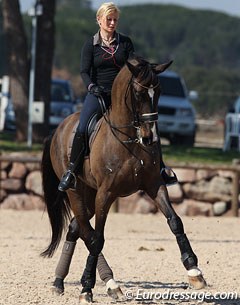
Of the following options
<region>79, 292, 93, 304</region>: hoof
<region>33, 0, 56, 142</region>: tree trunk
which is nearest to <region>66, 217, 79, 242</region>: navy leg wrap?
<region>79, 292, 93, 304</region>: hoof

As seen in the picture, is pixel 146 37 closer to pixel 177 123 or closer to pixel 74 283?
pixel 177 123

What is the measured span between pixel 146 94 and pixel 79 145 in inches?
44.6

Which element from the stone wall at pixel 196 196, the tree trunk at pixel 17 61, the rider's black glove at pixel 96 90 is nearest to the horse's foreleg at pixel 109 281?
Answer: the rider's black glove at pixel 96 90

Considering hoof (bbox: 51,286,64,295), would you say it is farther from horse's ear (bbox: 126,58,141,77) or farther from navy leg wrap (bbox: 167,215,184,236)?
horse's ear (bbox: 126,58,141,77)

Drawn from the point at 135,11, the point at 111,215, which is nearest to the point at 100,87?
the point at 111,215

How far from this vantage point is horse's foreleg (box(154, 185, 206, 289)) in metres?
8.25

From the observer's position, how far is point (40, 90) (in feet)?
71.3

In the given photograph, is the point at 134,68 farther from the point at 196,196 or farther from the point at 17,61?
the point at 17,61

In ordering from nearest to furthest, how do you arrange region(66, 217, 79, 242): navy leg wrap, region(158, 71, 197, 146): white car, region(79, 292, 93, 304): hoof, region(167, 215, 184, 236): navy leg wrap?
region(167, 215, 184, 236): navy leg wrap
region(79, 292, 93, 304): hoof
region(66, 217, 79, 242): navy leg wrap
region(158, 71, 197, 146): white car

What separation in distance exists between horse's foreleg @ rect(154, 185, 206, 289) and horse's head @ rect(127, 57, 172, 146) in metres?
0.59

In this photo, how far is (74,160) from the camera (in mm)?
9031

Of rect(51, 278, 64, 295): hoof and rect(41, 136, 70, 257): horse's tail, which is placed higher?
rect(41, 136, 70, 257): horse's tail

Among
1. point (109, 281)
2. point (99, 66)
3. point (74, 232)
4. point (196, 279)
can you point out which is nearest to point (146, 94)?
point (99, 66)

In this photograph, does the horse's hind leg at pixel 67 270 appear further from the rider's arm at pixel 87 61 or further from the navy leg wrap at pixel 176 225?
the rider's arm at pixel 87 61
